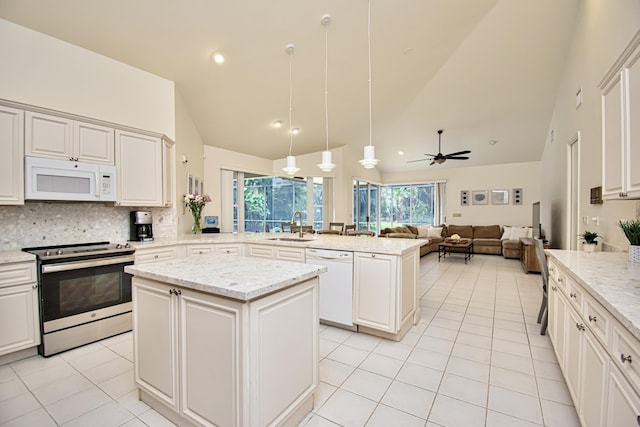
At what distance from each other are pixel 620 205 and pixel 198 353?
338cm

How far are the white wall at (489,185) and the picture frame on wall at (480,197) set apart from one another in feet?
0.34

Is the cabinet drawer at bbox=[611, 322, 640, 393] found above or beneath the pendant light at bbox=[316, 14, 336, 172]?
beneath

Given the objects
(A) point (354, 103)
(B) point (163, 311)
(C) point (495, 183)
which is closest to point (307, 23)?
(A) point (354, 103)

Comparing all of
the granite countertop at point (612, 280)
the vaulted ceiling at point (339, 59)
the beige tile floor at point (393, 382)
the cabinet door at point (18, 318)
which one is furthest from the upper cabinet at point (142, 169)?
the granite countertop at point (612, 280)

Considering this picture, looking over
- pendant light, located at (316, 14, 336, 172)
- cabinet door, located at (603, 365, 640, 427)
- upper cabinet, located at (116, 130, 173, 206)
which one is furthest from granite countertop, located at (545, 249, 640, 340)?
upper cabinet, located at (116, 130, 173, 206)

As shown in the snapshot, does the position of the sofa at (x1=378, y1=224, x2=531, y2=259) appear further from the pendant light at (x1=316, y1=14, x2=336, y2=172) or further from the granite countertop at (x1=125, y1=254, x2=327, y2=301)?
the granite countertop at (x1=125, y1=254, x2=327, y2=301)

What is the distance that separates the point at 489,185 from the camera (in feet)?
27.3

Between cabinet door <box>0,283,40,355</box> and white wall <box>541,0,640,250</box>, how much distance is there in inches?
193

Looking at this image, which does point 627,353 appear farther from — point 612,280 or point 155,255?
point 155,255

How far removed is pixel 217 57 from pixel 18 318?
3282mm

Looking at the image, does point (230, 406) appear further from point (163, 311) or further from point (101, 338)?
point (101, 338)

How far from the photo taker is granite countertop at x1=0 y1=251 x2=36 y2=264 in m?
2.22

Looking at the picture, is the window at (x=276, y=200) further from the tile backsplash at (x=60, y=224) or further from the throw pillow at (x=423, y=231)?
the tile backsplash at (x=60, y=224)

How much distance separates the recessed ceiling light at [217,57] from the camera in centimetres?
339
